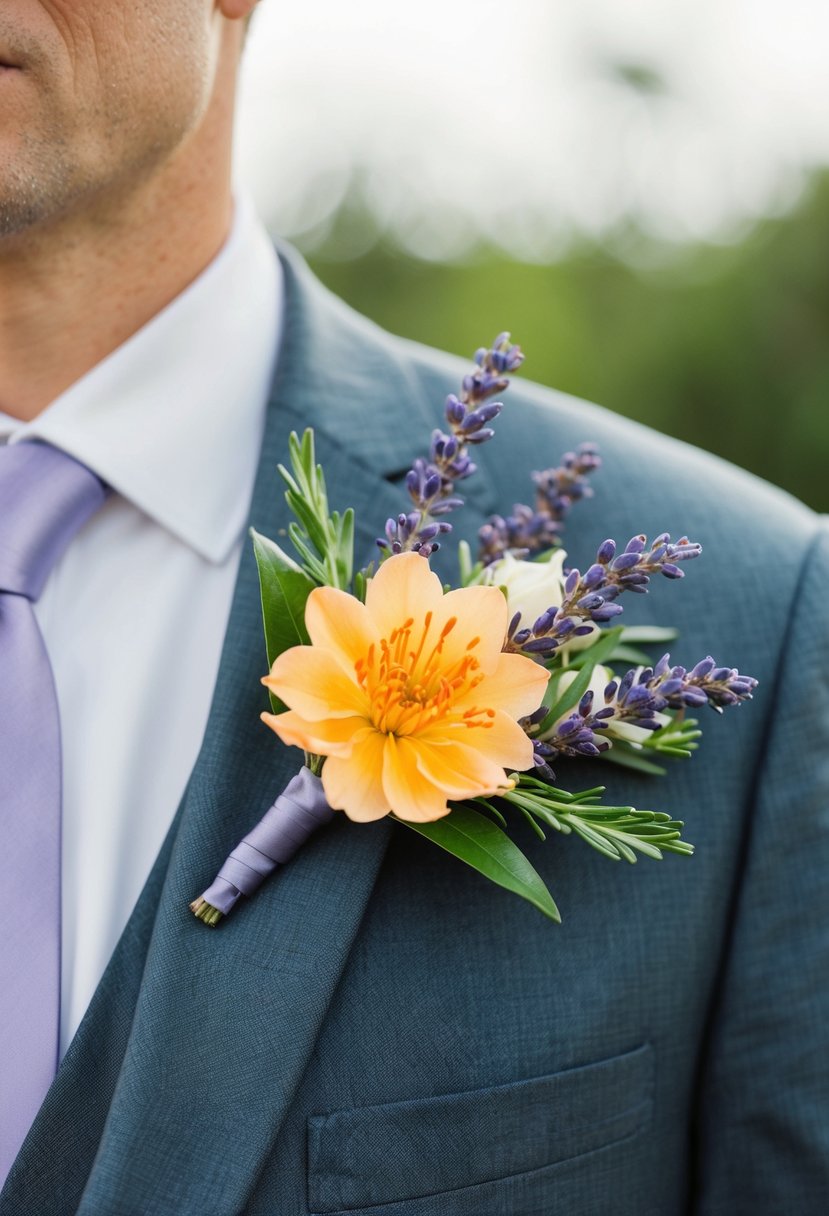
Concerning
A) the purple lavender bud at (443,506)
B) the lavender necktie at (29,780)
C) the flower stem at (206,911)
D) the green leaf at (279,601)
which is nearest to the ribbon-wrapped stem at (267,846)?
the flower stem at (206,911)

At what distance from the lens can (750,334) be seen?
33.4ft

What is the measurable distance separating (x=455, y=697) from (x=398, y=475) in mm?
564

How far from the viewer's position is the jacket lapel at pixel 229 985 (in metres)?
1.23

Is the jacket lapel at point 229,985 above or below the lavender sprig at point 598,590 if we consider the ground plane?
below

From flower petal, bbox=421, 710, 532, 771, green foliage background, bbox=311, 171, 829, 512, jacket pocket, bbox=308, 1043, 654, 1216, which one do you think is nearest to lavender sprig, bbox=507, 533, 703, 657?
flower petal, bbox=421, 710, 532, 771

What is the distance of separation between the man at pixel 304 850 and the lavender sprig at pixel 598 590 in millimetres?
308

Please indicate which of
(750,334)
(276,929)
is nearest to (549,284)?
(750,334)

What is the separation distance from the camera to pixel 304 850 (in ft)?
4.47

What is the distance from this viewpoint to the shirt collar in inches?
64.7

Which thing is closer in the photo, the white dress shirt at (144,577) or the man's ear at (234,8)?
the white dress shirt at (144,577)

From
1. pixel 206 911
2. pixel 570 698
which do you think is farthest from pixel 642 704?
pixel 206 911

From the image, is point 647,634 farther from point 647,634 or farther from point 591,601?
point 591,601

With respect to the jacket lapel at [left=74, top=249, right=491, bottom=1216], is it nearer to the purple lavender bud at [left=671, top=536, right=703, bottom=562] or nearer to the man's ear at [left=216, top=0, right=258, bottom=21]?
the purple lavender bud at [left=671, top=536, right=703, bottom=562]

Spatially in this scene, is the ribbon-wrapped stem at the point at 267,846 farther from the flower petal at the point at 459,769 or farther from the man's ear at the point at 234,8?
the man's ear at the point at 234,8
